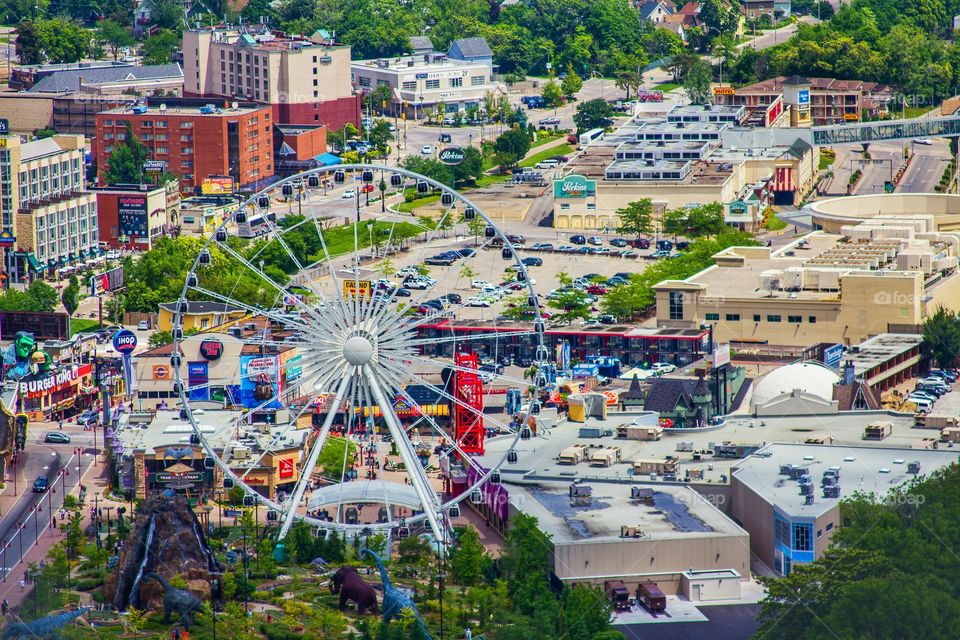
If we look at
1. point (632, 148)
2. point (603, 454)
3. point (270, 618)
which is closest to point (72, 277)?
point (632, 148)

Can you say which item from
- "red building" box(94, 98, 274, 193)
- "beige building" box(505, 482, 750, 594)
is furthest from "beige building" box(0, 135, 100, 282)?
"beige building" box(505, 482, 750, 594)

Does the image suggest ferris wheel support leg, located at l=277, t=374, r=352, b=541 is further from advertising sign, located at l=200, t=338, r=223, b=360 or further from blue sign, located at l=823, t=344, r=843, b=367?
blue sign, located at l=823, t=344, r=843, b=367

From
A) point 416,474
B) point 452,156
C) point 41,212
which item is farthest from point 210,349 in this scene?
point 452,156

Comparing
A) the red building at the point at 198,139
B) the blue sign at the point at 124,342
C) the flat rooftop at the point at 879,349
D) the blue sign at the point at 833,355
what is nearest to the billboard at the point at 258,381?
the blue sign at the point at 124,342

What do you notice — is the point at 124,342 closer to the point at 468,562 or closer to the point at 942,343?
the point at 468,562

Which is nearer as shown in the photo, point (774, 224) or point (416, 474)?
point (416, 474)

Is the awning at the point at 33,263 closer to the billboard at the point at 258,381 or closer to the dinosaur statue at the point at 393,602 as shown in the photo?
the billboard at the point at 258,381

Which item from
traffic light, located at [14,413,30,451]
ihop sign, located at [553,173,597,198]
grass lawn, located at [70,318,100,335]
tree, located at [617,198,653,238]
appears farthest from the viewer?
ihop sign, located at [553,173,597,198]
